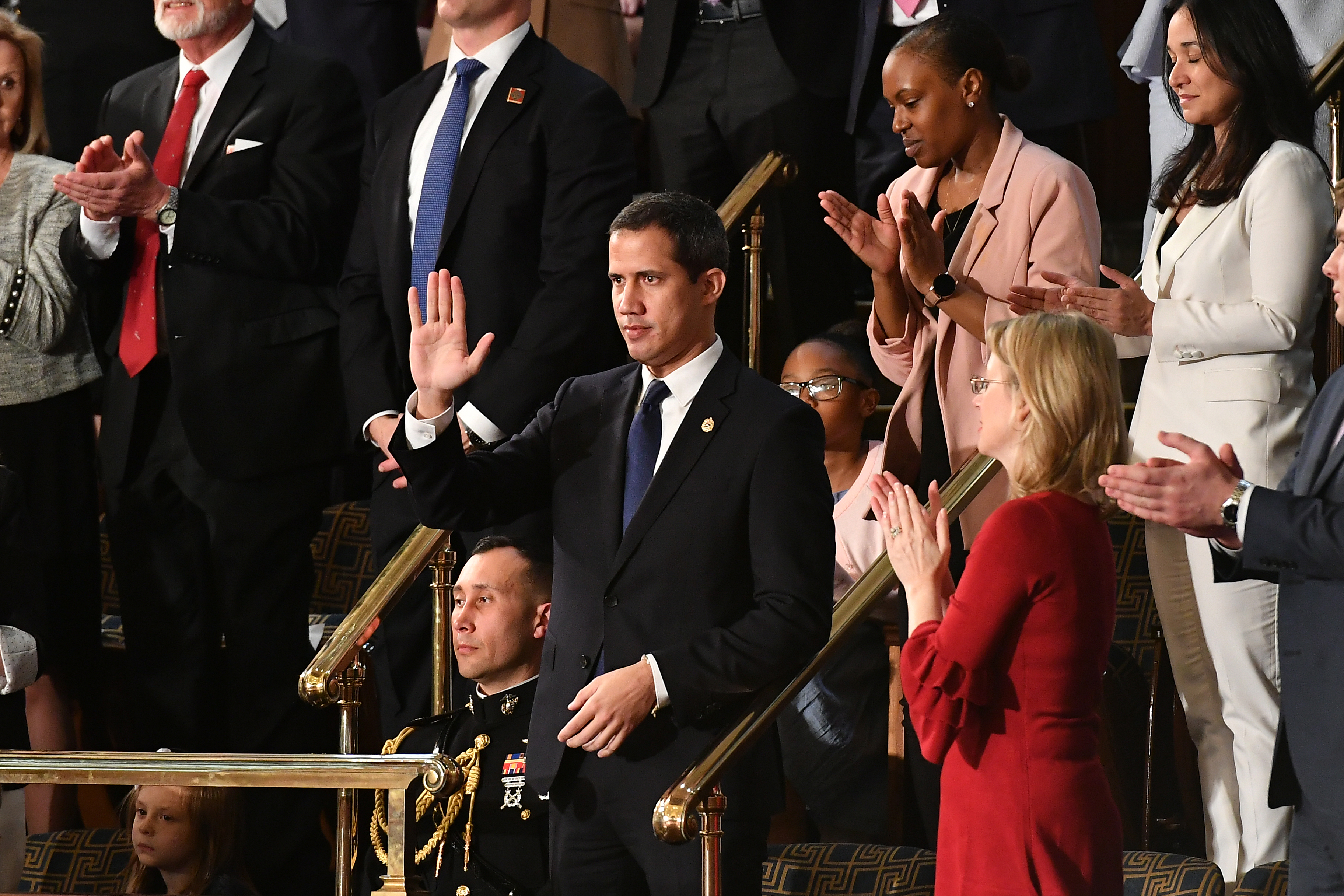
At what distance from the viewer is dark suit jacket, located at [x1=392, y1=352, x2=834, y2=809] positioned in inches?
110

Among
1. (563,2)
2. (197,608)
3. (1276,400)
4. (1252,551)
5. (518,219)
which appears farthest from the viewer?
(563,2)

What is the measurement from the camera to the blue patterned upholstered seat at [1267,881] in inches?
124

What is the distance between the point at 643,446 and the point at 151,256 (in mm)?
1914

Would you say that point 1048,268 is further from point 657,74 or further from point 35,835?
point 35,835

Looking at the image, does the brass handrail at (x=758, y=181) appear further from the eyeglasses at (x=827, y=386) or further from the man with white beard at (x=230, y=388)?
the man with white beard at (x=230, y=388)

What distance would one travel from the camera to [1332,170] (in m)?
4.69

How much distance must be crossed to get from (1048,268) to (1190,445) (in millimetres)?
1189

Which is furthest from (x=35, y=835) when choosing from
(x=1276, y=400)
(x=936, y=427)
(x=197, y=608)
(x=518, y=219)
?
(x=1276, y=400)

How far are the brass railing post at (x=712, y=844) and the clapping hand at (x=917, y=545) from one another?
0.40 m

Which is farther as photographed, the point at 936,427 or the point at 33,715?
the point at 33,715

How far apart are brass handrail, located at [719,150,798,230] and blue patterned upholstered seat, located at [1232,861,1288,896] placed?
2.04 meters

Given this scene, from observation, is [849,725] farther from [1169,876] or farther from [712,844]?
[712,844]

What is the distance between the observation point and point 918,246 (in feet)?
12.1

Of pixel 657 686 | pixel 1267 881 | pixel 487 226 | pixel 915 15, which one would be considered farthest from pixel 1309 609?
pixel 915 15
